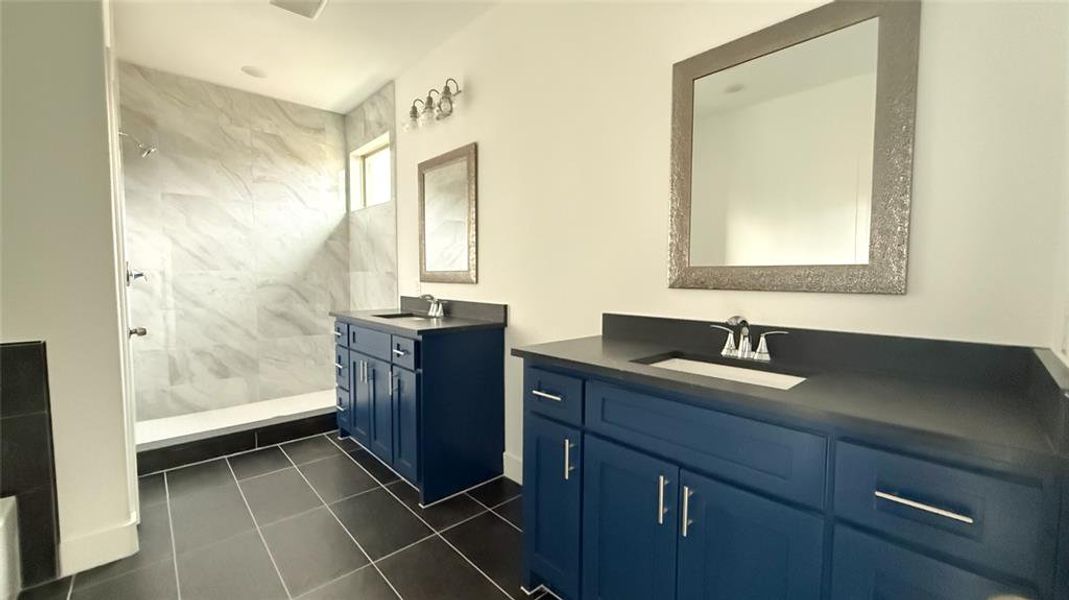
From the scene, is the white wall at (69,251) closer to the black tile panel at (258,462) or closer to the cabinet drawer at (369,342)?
the black tile panel at (258,462)

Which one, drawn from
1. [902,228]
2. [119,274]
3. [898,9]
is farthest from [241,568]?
[898,9]

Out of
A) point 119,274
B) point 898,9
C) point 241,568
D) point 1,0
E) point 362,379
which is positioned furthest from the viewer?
point 362,379

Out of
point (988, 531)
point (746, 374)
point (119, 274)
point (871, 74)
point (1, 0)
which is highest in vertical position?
point (1, 0)

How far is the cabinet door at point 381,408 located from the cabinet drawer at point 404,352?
122 mm

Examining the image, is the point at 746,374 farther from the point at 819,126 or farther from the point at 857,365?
the point at 819,126

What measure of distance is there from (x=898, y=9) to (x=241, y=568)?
9.50 ft

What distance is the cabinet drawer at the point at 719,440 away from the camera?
947 millimetres

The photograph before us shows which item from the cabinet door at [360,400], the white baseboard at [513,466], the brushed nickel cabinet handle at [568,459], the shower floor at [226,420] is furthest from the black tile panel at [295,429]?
the brushed nickel cabinet handle at [568,459]

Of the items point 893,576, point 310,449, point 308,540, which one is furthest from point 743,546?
point 310,449

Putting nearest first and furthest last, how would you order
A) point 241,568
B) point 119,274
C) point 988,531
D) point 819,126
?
point 988,531 → point 819,126 → point 241,568 → point 119,274

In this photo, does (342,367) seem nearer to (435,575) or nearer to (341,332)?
(341,332)

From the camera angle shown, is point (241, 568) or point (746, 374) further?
point (241, 568)

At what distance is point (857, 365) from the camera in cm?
129

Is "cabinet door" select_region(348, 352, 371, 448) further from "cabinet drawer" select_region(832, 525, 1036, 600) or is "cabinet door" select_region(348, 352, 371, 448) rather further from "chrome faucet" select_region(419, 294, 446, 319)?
"cabinet drawer" select_region(832, 525, 1036, 600)
